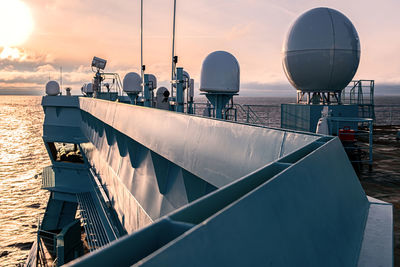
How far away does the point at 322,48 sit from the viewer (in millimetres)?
16812

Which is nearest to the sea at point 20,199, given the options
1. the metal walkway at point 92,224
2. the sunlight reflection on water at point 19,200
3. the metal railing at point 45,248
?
the sunlight reflection on water at point 19,200

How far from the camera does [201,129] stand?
3941mm

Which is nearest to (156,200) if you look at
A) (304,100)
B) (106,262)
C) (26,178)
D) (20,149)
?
(106,262)

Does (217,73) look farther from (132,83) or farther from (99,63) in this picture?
(99,63)

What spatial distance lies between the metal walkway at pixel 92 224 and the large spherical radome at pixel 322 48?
13.3 metres

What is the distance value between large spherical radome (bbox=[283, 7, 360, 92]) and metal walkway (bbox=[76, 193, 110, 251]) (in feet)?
43.6

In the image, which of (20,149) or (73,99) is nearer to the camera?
(73,99)

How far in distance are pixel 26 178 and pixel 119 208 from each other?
139 ft

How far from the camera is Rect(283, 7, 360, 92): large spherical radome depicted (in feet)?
55.2

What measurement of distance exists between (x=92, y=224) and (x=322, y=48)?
573 inches

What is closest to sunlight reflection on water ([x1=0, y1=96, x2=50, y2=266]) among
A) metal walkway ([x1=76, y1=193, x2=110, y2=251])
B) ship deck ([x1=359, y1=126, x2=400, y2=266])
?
metal walkway ([x1=76, y1=193, x2=110, y2=251])

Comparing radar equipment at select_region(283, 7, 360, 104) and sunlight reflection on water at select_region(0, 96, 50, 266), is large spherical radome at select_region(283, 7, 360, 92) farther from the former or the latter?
sunlight reflection on water at select_region(0, 96, 50, 266)

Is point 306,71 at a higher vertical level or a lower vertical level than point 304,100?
higher

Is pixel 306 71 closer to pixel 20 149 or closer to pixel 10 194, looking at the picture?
pixel 10 194
